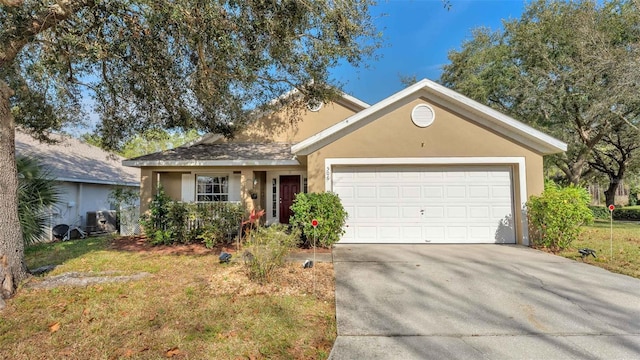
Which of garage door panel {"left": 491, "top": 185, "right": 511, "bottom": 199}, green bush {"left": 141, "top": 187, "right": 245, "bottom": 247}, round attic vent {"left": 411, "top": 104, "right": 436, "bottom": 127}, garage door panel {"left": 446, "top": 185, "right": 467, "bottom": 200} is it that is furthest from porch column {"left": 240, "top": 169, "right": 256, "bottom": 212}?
garage door panel {"left": 491, "top": 185, "right": 511, "bottom": 199}

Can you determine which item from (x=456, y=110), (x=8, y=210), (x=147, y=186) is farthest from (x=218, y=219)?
(x=456, y=110)

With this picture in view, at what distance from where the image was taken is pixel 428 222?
943 cm

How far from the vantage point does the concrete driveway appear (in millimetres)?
3664

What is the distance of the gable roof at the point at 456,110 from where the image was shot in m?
8.92

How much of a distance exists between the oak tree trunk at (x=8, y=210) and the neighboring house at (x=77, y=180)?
8.10 meters

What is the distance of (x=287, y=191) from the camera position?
12.5 metres

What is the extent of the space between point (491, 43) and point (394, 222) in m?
13.6

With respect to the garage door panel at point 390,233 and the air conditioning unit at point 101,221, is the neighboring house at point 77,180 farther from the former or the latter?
the garage door panel at point 390,233

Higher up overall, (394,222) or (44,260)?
(394,222)

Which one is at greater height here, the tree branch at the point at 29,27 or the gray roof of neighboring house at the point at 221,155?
the tree branch at the point at 29,27

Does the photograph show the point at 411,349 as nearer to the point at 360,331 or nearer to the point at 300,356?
the point at 360,331

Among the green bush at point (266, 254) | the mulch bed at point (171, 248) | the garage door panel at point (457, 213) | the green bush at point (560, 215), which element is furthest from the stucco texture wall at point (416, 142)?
the green bush at point (266, 254)

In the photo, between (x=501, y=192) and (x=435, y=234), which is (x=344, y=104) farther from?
(x=501, y=192)

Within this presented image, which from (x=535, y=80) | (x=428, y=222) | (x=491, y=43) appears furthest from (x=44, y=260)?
(x=491, y=43)
